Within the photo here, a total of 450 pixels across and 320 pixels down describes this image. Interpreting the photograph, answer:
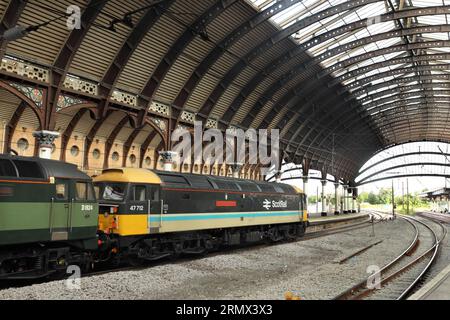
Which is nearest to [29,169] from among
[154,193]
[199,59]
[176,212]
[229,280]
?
[154,193]

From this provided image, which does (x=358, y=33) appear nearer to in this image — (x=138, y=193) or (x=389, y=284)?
(x=389, y=284)

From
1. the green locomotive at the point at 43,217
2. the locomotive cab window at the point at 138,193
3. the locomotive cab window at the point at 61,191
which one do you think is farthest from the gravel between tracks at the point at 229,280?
the locomotive cab window at the point at 138,193

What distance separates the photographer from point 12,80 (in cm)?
1875

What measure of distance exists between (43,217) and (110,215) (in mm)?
3007

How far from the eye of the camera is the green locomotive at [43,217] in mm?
10336

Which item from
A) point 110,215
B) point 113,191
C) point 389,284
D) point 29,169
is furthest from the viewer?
point 113,191

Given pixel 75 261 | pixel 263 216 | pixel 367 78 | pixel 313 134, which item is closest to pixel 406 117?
pixel 313 134

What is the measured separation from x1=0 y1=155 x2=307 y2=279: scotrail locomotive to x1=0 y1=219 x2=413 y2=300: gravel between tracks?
1087 millimetres

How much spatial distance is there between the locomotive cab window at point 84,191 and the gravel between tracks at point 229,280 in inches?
103

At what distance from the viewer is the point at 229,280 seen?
12820 mm

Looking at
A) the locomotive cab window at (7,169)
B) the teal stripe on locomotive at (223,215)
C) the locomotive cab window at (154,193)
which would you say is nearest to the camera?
the locomotive cab window at (7,169)

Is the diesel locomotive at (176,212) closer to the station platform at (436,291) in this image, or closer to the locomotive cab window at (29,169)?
the locomotive cab window at (29,169)

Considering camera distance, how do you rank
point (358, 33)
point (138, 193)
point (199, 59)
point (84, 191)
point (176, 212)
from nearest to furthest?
point (84, 191) < point (138, 193) < point (176, 212) < point (199, 59) < point (358, 33)
